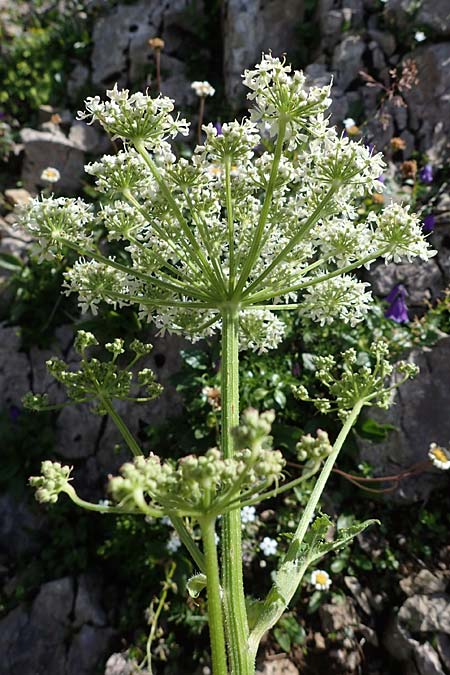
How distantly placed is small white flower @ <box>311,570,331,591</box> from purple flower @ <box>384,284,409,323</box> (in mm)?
2031

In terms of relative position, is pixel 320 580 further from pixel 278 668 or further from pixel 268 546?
pixel 278 668

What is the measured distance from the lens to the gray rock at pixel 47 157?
23.4 feet

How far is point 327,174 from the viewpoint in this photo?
5.98ft

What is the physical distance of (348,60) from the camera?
6.04 metres

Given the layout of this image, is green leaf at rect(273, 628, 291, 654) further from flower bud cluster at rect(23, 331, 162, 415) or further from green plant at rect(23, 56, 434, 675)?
flower bud cluster at rect(23, 331, 162, 415)

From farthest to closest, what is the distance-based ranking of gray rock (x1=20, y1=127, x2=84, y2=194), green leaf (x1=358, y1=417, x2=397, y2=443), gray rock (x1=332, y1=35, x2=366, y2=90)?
gray rock (x1=20, y1=127, x2=84, y2=194), gray rock (x1=332, y1=35, x2=366, y2=90), green leaf (x1=358, y1=417, x2=397, y2=443)

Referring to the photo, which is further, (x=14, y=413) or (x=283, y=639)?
(x=14, y=413)

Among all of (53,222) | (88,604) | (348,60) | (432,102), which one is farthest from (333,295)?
(348,60)

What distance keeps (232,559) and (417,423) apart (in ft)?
9.94

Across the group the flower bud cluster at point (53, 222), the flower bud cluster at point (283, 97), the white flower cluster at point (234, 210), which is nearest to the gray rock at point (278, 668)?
Result: the white flower cluster at point (234, 210)

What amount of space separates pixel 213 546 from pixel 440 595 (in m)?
2.89

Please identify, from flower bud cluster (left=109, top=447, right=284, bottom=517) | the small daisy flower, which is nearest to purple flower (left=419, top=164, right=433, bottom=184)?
the small daisy flower

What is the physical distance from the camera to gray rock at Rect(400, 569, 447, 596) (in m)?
3.66

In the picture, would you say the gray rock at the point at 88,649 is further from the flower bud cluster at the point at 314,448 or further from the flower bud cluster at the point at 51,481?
the flower bud cluster at the point at 314,448
